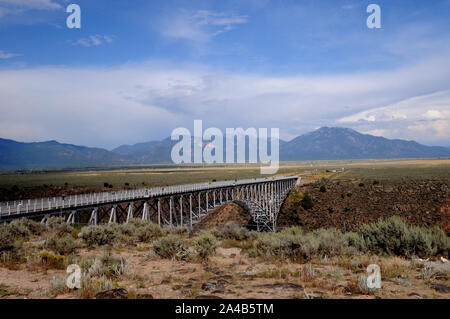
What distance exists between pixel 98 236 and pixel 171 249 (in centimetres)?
384

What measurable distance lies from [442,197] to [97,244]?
5396 centimetres

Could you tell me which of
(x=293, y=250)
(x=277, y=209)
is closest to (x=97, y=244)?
(x=293, y=250)

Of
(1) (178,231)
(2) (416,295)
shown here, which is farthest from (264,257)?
(1) (178,231)

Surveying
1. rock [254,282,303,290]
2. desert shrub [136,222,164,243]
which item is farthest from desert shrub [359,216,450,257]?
desert shrub [136,222,164,243]

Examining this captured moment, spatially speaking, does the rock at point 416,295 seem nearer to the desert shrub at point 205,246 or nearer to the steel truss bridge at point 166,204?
the desert shrub at point 205,246

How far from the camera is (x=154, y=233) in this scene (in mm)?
14148

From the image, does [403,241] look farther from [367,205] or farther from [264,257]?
[367,205]

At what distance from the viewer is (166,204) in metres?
46.5

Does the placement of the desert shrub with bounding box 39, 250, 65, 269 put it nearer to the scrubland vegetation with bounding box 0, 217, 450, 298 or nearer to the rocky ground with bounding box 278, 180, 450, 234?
the scrubland vegetation with bounding box 0, 217, 450, 298

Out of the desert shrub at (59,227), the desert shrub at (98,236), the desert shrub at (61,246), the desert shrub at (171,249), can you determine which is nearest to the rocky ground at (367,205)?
the desert shrub at (59,227)

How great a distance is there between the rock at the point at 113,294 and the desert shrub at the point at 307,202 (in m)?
51.9

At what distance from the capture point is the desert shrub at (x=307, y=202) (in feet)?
179
